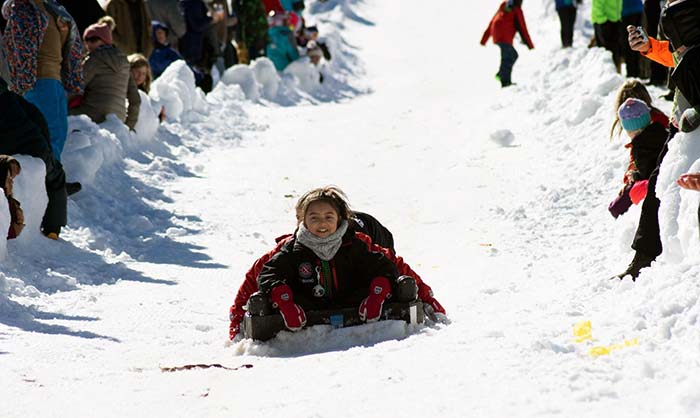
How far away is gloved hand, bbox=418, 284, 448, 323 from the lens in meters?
6.78

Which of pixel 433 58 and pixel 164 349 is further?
pixel 433 58

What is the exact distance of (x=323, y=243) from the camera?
6.63 meters

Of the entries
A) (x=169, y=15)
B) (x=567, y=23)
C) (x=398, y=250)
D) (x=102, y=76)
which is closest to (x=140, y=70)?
(x=102, y=76)

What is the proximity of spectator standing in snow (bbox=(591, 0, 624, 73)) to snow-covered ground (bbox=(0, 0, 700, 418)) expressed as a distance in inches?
20.7

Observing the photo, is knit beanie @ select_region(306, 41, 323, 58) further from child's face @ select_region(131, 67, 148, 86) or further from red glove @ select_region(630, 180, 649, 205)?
red glove @ select_region(630, 180, 649, 205)

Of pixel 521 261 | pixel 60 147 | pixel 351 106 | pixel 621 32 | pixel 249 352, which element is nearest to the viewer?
pixel 249 352

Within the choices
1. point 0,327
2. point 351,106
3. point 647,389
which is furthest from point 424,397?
point 351,106

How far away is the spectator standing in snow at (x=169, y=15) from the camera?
16.8 meters

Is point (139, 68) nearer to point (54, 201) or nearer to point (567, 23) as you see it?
point (54, 201)

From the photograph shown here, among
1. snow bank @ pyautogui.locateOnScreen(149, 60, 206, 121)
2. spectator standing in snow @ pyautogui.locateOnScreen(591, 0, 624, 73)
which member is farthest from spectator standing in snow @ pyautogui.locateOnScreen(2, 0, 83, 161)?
spectator standing in snow @ pyautogui.locateOnScreen(591, 0, 624, 73)

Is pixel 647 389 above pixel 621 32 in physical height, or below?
below

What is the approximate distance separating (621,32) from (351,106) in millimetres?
5317

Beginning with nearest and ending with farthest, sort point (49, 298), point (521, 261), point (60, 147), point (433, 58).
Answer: point (49, 298), point (521, 261), point (60, 147), point (433, 58)

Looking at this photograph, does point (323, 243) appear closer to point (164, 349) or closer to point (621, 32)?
point (164, 349)
